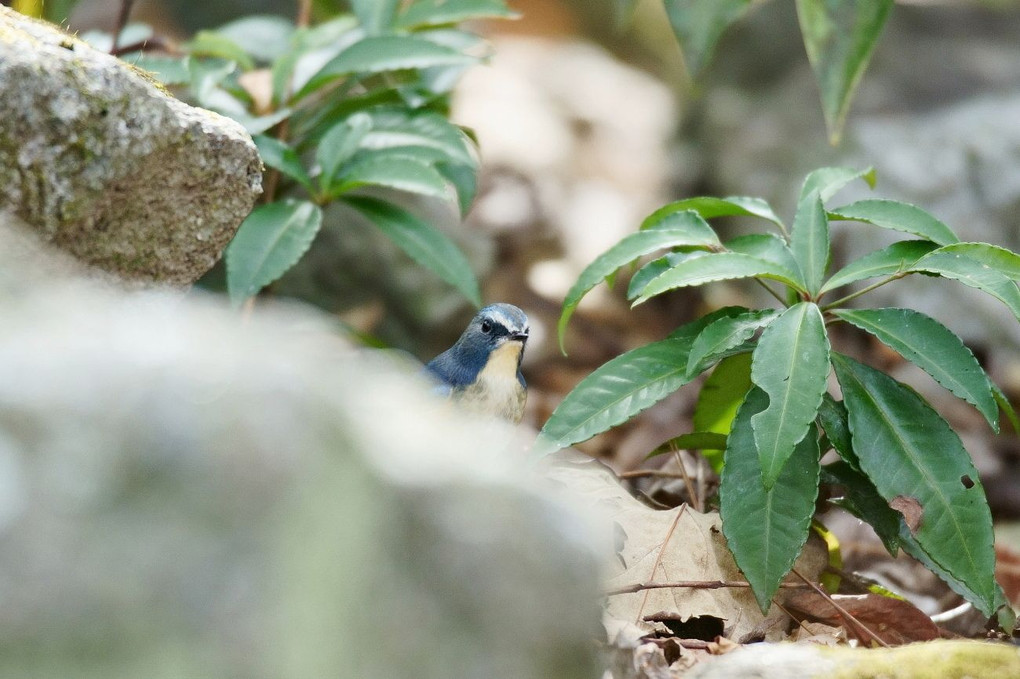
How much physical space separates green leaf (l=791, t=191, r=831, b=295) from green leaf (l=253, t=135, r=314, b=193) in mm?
1764

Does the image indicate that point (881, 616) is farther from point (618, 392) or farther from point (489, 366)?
point (489, 366)

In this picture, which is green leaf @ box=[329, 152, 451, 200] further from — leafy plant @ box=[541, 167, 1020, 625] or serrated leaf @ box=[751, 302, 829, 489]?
serrated leaf @ box=[751, 302, 829, 489]

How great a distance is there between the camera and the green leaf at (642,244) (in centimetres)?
277

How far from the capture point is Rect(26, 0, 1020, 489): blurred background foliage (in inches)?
209

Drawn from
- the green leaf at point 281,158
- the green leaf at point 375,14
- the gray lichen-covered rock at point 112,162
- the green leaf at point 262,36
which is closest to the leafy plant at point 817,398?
the gray lichen-covered rock at point 112,162

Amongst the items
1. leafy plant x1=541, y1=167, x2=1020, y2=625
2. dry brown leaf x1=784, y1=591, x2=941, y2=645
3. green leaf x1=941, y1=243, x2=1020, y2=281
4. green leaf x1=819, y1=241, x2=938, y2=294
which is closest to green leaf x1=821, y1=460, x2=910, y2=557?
leafy plant x1=541, y1=167, x2=1020, y2=625

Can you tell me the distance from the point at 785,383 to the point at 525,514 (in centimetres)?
118

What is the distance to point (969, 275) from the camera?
2.41 m

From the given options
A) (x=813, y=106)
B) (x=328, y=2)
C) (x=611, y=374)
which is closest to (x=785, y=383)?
(x=611, y=374)

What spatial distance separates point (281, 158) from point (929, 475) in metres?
2.42

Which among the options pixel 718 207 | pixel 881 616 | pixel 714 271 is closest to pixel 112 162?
pixel 714 271

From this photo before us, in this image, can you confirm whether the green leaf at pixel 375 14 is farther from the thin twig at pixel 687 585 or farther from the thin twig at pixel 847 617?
the thin twig at pixel 847 617

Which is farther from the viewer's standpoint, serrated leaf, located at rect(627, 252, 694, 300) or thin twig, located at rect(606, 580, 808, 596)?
serrated leaf, located at rect(627, 252, 694, 300)

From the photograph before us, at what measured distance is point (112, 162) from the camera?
7.06ft
